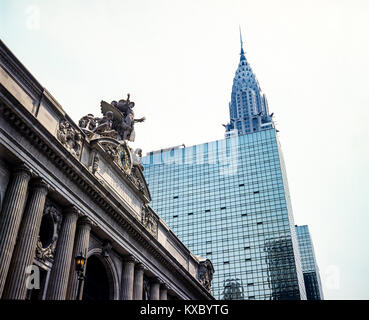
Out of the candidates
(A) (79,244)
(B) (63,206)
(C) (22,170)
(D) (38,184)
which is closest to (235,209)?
(A) (79,244)

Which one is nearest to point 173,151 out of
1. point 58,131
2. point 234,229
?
point 234,229

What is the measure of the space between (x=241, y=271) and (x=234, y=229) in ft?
33.9

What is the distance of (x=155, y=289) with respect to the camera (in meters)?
38.5

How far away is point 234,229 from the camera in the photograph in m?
100

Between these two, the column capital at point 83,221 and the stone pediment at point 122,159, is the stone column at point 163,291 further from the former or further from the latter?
the column capital at point 83,221

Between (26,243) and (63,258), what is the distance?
11.6ft

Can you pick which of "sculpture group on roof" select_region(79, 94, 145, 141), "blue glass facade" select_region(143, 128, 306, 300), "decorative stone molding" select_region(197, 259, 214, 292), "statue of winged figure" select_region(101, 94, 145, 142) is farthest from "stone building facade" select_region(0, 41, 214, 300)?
"blue glass facade" select_region(143, 128, 306, 300)

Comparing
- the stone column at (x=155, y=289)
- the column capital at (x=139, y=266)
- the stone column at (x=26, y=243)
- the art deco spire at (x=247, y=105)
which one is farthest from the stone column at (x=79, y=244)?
the art deco spire at (x=247, y=105)

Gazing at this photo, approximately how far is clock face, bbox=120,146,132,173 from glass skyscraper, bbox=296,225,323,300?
15210cm

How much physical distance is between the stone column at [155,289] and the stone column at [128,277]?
16.0 ft

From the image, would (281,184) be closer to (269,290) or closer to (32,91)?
(269,290)

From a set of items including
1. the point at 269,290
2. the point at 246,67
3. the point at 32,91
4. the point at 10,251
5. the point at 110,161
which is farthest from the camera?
the point at 246,67

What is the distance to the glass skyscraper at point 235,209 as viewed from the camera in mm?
93812
